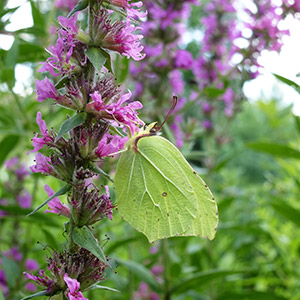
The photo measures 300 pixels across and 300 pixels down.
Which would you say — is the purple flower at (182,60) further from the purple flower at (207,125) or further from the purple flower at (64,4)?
the purple flower at (207,125)

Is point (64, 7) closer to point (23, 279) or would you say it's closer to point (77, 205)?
point (23, 279)

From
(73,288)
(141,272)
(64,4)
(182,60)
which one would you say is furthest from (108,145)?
(182,60)

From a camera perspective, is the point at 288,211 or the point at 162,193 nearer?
the point at 162,193

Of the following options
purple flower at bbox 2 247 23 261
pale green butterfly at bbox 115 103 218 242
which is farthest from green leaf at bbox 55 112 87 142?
purple flower at bbox 2 247 23 261

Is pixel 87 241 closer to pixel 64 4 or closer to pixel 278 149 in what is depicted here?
pixel 278 149

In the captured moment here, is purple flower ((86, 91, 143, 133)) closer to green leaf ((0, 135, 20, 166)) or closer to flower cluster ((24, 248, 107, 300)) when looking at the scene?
flower cluster ((24, 248, 107, 300))

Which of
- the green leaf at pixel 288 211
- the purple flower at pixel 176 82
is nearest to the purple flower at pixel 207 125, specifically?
the purple flower at pixel 176 82
